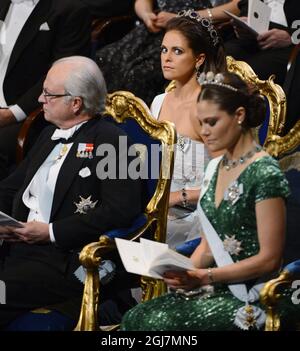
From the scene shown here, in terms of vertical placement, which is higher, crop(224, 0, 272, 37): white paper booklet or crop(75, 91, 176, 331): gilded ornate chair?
crop(224, 0, 272, 37): white paper booklet

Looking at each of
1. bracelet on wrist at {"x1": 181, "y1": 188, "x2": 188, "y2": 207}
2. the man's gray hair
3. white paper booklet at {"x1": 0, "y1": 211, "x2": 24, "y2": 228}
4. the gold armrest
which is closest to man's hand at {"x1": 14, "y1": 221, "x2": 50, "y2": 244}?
white paper booklet at {"x1": 0, "y1": 211, "x2": 24, "y2": 228}

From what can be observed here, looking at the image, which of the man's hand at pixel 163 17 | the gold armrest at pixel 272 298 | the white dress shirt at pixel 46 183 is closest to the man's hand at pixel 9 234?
the white dress shirt at pixel 46 183

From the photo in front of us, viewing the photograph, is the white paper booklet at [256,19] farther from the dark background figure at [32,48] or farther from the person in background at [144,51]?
the dark background figure at [32,48]

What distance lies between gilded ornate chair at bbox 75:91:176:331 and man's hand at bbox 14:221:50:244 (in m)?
0.25

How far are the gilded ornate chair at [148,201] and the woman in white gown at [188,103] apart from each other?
174mm

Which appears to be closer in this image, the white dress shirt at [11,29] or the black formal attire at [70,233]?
the black formal attire at [70,233]

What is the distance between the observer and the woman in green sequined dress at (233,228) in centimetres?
339

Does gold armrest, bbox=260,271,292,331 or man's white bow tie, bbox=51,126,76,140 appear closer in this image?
gold armrest, bbox=260,271,292,331

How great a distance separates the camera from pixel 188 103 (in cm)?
456

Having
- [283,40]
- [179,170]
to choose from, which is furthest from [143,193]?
[283,40]

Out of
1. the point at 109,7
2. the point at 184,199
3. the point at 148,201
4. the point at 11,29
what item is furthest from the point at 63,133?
the point at 109,7

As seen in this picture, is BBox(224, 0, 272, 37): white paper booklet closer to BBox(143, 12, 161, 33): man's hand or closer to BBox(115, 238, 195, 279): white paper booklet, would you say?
BBox(143, 12, 161, 33): man's hand

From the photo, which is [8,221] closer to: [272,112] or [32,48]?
[272,112]

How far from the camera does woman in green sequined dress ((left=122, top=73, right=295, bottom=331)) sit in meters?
3.39
